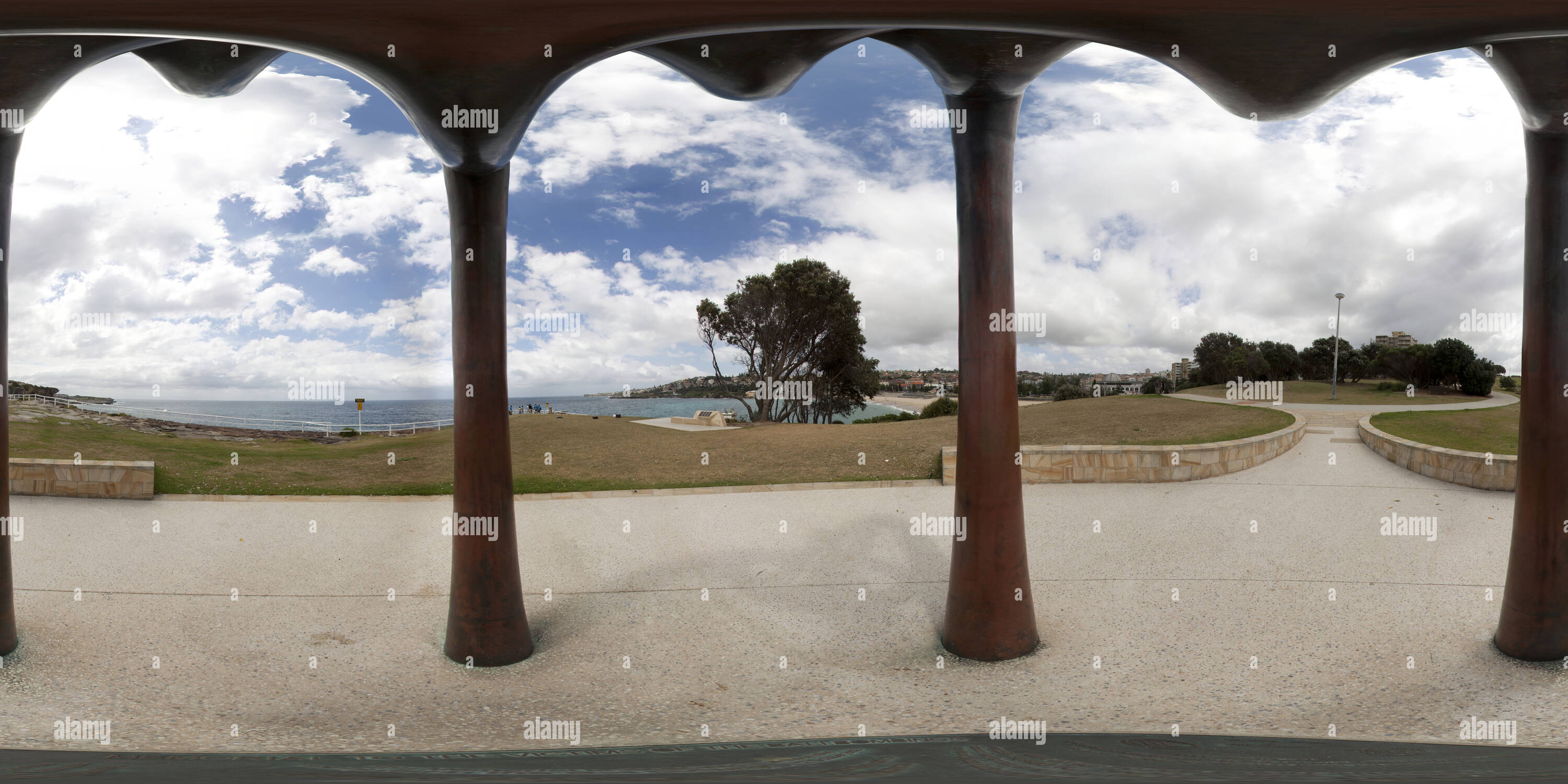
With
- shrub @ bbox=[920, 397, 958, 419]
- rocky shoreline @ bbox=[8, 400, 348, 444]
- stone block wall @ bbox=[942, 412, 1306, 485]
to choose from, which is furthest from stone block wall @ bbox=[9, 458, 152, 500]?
shrub @ bbox=[920, 397, 958, 419]

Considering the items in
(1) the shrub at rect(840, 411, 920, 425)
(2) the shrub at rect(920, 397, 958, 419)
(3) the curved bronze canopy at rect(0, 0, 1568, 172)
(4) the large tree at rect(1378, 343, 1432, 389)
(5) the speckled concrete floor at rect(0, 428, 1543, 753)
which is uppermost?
(3) the curved bronze canopy at rect(0, 0, 1568, 172)

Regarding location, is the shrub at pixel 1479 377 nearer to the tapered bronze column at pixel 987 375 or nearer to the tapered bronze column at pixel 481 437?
the tapered bronze column at pixel 987 375

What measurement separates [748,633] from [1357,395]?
3130 centimetres

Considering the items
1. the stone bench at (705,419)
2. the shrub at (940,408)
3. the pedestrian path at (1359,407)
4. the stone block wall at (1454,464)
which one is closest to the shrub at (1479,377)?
the pedestrian path at (1359,407)

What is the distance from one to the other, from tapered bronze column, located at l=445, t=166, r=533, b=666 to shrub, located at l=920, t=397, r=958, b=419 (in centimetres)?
1950

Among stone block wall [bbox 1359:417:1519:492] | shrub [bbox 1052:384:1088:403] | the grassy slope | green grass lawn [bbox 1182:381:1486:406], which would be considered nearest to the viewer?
stone block wall [bbox 1359:417:1519:492]

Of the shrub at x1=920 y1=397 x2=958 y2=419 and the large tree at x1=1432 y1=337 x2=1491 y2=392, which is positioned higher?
the large tree at x1=1432 y1=337 x2=1491 y2=392

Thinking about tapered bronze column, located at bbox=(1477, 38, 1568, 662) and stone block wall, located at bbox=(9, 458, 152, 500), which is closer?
tapered bronze column, located at bbox=(1477, 38, 1568, 662)

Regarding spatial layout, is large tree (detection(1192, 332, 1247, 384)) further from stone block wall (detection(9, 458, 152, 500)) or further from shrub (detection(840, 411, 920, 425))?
stone block wall (detection(9, 458, 152, 500))

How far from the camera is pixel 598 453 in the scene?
16.1 meters

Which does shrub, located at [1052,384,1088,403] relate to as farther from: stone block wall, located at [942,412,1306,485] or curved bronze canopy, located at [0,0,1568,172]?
curved bronze canopy, located at [0,0,1568,172]

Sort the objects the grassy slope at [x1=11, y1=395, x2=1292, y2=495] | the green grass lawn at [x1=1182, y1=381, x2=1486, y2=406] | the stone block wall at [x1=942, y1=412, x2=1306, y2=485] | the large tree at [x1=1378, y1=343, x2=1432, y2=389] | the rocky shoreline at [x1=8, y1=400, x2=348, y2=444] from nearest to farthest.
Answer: the stone block wall at [x1=942, y1=412, x2=1306, y2=485] → the grassy slope at [x1=11, y1=395, x2=1292, y2=495] → the rocky shoreline at [x1=8, y1=400, x2=348, y2=444] → the green grass lawn at [x1=1182, y1=381, x2=1486, y2=406] → the large tree at [x1=1378, y1=343, x2=1432, y2=389]

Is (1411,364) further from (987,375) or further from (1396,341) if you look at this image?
(987,375)

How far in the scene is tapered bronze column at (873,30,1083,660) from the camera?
5.20m
